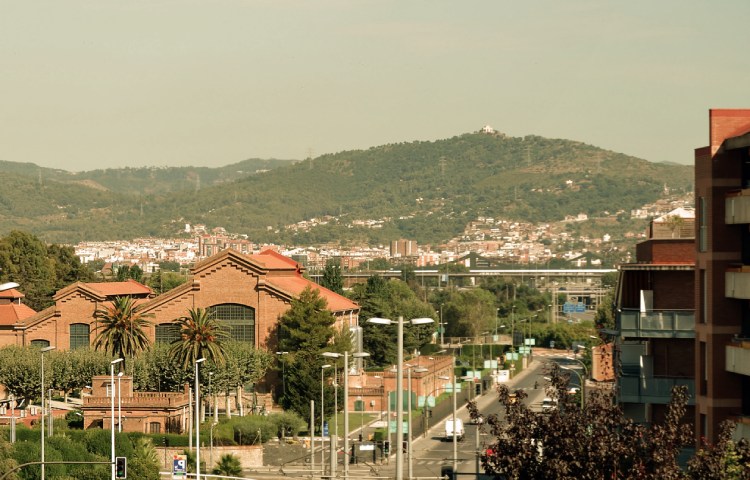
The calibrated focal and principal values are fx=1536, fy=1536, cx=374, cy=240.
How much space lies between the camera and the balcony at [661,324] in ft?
144

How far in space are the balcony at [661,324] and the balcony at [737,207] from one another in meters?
10.4

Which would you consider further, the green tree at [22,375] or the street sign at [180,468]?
the green tree at [22,375]

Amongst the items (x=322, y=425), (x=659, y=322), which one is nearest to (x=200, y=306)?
(x=322, y=425)

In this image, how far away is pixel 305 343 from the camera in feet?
386

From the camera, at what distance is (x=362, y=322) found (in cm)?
15725

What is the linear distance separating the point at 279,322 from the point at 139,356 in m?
19.2

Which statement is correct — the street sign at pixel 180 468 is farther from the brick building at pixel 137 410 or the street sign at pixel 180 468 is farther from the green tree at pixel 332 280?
the green tree at pixel 332 280

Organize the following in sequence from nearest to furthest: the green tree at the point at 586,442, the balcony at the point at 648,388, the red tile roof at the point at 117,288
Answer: the green tree at the point at 586,442, the balcony at the point at 648,388, the red tile roof at the point at 117,288

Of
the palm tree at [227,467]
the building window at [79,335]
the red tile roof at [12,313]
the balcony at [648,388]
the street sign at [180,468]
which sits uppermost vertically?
the balcony at [648,388]

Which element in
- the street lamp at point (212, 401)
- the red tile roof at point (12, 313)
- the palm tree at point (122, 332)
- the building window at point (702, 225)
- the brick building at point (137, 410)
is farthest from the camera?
the red tile roof at point (12, 313)

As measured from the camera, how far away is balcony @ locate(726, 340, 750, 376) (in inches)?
1270

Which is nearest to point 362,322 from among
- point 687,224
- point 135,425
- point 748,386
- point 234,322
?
point 234,322

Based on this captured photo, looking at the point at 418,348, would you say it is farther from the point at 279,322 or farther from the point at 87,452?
the point at 87,452

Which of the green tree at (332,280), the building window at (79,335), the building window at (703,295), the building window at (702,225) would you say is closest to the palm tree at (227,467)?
the building window at (703,295)
